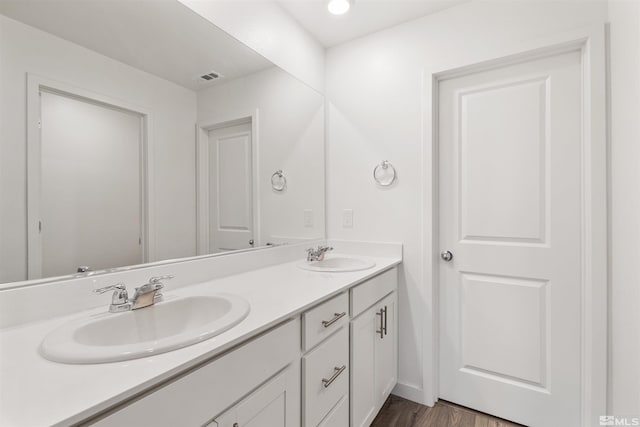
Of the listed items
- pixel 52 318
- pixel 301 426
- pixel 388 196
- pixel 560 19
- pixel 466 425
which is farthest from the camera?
pixel 388 196

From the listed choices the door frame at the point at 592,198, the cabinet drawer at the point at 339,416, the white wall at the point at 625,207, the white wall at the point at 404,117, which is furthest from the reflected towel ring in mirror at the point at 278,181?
the white wall at the point at 625,207

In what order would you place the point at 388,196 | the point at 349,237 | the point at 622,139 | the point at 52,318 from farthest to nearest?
the point at 349,237 → the point at 388,196 → the point at 622,139 → the point at 52,318

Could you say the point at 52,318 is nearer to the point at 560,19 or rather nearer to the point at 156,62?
the point at 156,62

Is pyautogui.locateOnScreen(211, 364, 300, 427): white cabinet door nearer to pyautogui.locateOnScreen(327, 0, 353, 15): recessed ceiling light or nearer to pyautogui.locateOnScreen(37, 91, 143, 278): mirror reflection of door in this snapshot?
pyautogui.locateOnScreen(37, 91, 143, 278): mirror reflection of door

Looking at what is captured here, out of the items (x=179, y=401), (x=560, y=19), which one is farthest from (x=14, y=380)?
(x=560, y=19)

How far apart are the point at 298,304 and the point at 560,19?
6.00 feet

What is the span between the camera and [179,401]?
632 mm

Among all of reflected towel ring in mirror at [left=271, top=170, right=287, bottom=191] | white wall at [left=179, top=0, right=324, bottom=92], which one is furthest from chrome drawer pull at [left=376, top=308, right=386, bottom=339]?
white wall at [left=179, top=0, right=324, bottom=92]

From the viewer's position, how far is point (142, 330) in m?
0.94

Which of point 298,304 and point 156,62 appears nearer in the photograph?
point 298,304

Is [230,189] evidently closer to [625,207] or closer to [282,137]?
[282,137]

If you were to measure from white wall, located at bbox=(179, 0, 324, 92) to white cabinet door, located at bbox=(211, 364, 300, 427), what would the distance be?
151cm

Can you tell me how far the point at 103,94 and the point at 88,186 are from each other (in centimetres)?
33

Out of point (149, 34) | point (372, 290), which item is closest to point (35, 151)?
point (149, 34)
